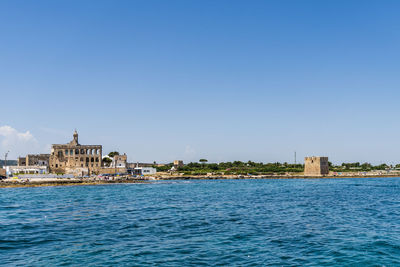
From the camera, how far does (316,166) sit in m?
138

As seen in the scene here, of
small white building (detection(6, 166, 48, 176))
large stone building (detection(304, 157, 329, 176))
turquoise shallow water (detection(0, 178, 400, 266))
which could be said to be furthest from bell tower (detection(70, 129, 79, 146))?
large stone building (detection(304, 157, 329, 176))

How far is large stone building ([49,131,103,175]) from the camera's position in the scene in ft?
381

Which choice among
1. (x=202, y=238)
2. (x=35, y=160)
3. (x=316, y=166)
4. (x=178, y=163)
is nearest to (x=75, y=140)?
(x=35, y=160)

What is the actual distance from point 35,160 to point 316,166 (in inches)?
4232

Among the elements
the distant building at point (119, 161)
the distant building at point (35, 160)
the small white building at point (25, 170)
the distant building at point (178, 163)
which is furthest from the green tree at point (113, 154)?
the small white building at point (25, 170)

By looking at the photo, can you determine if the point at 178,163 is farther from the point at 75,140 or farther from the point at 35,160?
the point at 35,160

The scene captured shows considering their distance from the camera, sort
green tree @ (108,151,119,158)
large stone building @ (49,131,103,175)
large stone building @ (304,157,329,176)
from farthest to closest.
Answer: green tree @ (108,151,119,158), large stone building @ (304,157,329,176), large stone building @ (49,131,103,175)

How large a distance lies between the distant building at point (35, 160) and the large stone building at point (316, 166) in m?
102

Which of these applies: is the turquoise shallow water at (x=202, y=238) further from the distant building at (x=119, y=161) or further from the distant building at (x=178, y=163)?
the distant building at (x=178, y=163)

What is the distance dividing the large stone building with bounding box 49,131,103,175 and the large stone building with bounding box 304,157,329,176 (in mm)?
83751

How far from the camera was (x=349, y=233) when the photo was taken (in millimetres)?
22688

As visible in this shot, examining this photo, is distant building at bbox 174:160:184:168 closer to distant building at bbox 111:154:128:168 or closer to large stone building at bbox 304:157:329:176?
distant building at bbox 111:154:128:168

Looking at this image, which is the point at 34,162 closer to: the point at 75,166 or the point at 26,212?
the point at 75,166

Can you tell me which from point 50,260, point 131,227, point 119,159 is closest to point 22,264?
point 50,260
